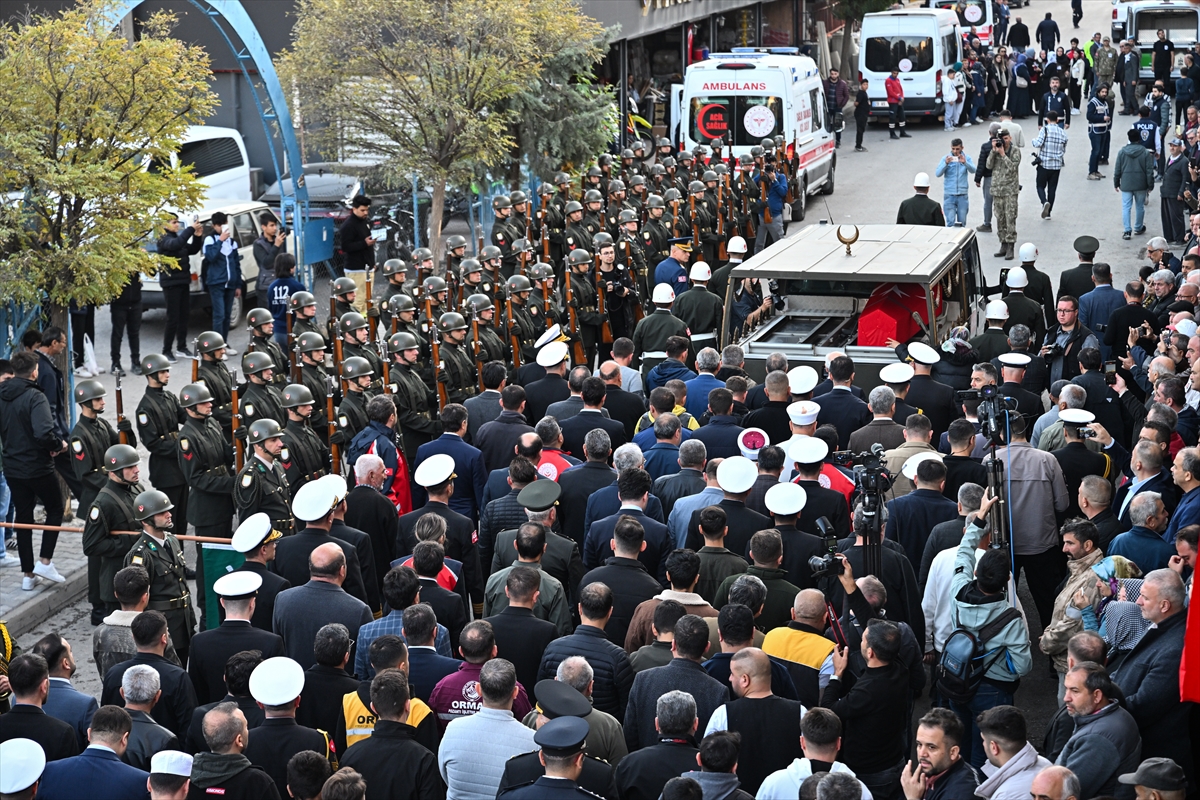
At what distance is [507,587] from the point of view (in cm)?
684

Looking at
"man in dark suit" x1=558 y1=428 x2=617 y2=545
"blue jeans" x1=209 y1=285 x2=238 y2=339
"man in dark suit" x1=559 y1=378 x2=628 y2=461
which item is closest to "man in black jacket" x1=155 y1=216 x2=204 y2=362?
"blue jeans" x1=209 y1=285 x2=238 y2=339

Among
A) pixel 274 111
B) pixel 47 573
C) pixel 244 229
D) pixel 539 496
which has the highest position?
pixel 274 111

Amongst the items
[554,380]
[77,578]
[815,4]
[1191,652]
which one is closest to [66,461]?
[77,578]

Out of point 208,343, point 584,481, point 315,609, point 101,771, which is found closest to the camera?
point 101,771

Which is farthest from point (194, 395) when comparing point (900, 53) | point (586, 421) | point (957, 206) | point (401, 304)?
point (900, 53)

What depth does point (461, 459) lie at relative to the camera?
9.47 metres

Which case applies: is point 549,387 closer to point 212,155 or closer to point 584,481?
point 584,481

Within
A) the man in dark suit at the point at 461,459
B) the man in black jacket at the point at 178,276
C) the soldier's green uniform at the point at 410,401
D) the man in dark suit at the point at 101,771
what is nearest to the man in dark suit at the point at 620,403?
the man in dark suit at the point at 461,459

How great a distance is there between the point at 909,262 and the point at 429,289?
4.79m

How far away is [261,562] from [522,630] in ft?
5.80

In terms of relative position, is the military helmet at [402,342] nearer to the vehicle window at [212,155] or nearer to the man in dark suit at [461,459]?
the man in dark suit at [461,459]

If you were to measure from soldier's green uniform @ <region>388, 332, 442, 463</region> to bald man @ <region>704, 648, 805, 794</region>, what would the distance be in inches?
238

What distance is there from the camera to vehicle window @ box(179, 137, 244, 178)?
790 inches

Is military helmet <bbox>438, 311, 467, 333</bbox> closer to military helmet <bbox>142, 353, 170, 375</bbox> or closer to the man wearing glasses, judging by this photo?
military helmet <bbox>142, 353, 170, 375</bbox>
